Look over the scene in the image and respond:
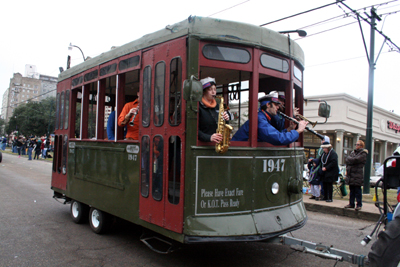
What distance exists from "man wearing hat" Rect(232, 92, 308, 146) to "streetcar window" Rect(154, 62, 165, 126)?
3.45ft

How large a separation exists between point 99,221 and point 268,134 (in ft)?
11.0

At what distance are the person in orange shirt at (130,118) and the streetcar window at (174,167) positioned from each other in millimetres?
1147

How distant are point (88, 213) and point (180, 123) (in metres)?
3.56

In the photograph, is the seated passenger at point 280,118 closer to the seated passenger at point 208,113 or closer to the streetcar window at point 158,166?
the seated passenger at point 208,113

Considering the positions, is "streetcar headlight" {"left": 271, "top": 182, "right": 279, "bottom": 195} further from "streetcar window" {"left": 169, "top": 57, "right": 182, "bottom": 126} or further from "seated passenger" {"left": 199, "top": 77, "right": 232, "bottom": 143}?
"streetcar window" {"left": 169, "top": 57, "right": 182, "bottom": 126}

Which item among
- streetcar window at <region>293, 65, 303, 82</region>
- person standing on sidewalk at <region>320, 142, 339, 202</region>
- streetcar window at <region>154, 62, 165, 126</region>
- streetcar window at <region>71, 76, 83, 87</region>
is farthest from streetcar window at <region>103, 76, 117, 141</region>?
person standing on sidewalk at <region>320, 142, 339, 202</region>

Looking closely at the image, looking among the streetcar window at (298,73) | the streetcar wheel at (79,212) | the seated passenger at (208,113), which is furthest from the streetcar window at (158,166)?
the streetcar wheel at (79,212)

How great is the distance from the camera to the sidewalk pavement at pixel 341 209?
7.43 meters

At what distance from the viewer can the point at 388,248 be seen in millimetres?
2768

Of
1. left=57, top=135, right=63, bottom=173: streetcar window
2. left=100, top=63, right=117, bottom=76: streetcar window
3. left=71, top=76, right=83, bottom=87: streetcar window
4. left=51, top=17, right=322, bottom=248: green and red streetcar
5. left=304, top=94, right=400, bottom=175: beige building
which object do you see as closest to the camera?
left=51, top=17, right=322, bottom=248: green and red streetcar

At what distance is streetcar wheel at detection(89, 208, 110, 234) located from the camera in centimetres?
534

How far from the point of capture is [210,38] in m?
3.70

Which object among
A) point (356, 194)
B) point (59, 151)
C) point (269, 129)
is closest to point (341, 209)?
point (356, 194)

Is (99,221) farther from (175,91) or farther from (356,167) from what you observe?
(356,167)
